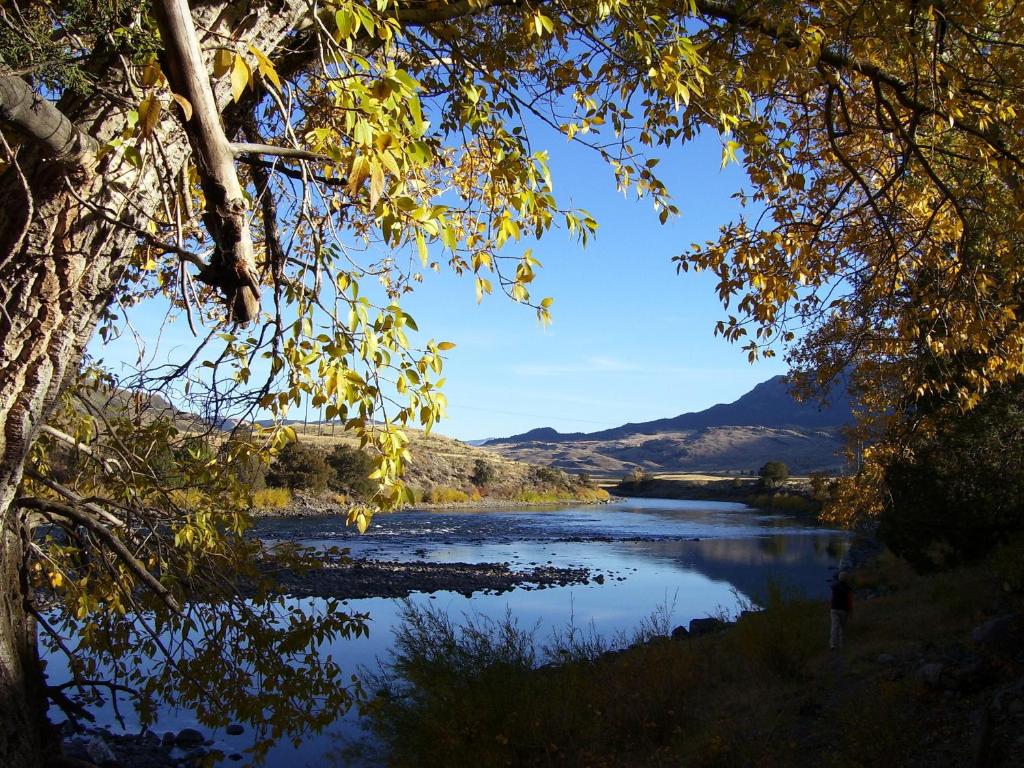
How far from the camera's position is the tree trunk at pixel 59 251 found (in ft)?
9.09

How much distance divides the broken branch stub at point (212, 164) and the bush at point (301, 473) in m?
44.3

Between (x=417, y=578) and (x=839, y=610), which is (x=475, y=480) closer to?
(x=417, y=578)

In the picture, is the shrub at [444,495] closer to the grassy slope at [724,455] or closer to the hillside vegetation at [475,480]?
the hillside vegetation at [475,480]

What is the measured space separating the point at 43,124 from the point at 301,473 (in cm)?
4596

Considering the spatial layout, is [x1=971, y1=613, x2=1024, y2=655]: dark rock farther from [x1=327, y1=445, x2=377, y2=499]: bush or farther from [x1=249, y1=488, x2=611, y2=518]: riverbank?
[x1=327, y1=445, x2=377, y2=499]: bush

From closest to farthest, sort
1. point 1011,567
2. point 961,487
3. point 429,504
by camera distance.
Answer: point 1011,567 < point 961,487 < point 429,504

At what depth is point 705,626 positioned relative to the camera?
1456cm

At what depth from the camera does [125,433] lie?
5.26m

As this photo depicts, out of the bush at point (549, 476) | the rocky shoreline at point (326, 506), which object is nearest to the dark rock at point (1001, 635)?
the rocky shoreline at point (326, 506)

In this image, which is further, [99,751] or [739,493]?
[739,493]

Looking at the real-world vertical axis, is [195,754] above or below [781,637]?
below

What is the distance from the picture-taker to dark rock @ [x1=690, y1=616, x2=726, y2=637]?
46.4 feet

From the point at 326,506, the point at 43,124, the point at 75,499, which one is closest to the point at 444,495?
the point at 326,506

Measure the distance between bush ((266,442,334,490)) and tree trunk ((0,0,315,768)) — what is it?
43.7 metres
